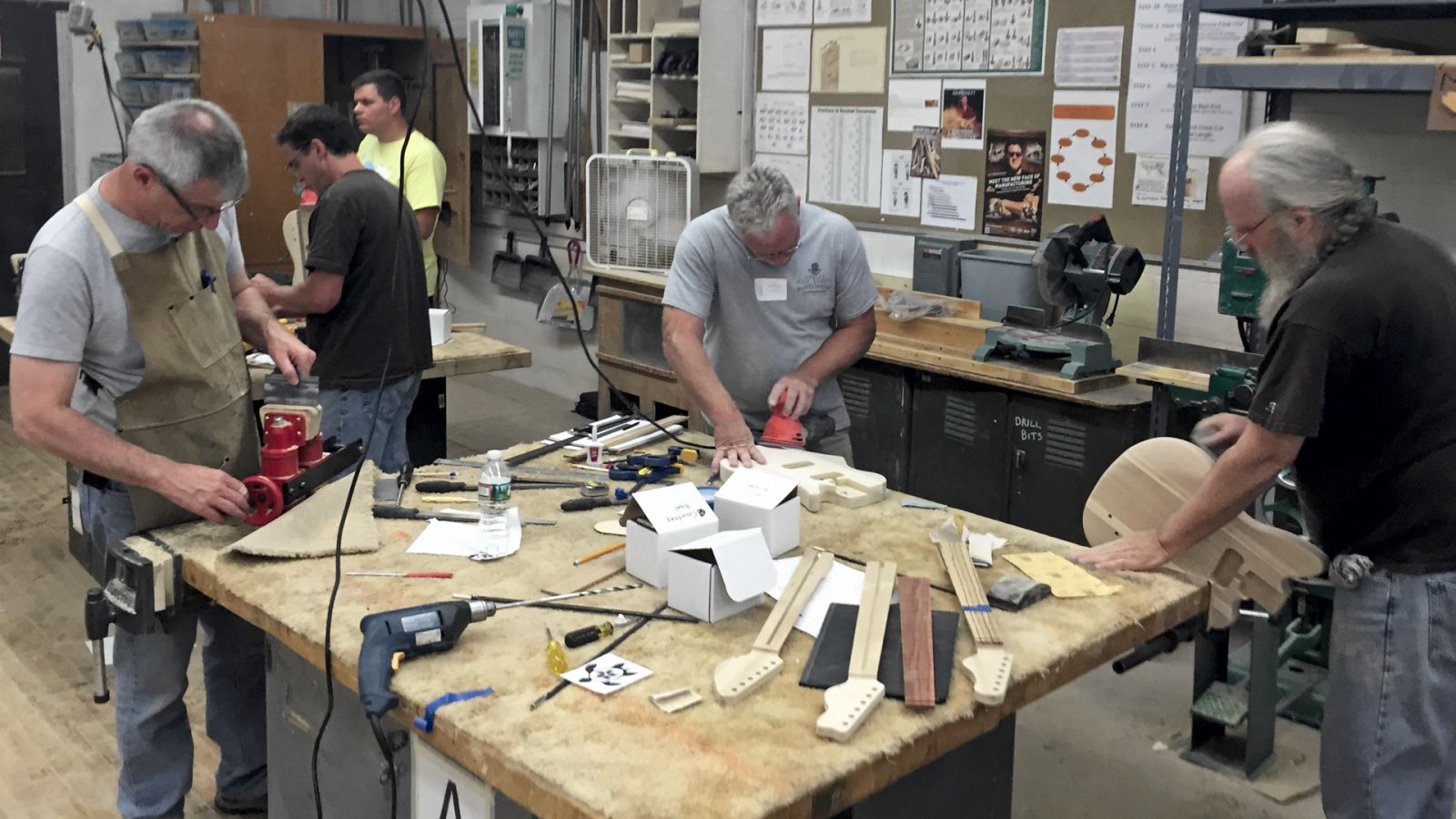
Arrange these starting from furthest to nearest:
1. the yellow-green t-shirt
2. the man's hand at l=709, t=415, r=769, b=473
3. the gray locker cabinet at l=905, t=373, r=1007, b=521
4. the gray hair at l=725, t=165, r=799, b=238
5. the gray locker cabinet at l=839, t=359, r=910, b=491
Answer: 1. the yellow-green t-shirt
2. the gray locker cabinet at l=839, t=359, r=910, b=491
3. the gray locker cabinet at l=905, t=373, r=1007, b=521
4. the gray hair at l=725, t=165, r=799, b=238
5. the man's hand at l=709, t=415, r=769, b=473

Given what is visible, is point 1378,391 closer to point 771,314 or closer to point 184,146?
point 771,314

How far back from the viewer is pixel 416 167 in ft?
14.9

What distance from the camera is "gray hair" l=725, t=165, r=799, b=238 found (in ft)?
8.80

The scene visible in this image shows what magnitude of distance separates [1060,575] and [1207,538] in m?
0.26

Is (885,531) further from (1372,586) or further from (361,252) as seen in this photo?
(361,252)

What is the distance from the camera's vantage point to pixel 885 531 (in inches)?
86.0

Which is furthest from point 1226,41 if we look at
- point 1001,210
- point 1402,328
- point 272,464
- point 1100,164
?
point 272,464

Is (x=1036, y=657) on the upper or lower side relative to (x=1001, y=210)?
lower

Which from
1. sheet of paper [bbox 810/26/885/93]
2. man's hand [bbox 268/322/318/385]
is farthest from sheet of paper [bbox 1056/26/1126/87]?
man's hand [bbox 268/322/318/385]

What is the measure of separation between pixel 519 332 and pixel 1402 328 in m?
5.44

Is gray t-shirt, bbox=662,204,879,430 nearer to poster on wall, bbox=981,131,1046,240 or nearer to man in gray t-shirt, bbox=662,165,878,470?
man in gray t-shirt, bbox=662,165,878,470

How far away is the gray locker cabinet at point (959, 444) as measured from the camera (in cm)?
379

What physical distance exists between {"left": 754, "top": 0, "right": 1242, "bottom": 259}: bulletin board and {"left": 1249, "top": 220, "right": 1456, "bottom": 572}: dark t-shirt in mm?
1908

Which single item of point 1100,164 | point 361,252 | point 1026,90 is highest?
point 1026,90
